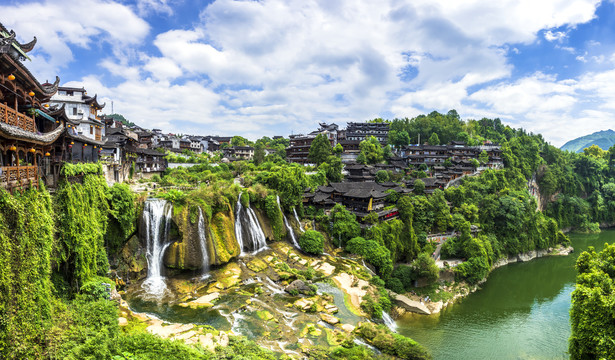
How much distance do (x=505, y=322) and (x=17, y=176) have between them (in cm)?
3966

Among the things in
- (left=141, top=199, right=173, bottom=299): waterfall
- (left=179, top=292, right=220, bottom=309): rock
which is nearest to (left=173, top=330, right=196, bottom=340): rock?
(left=179, top=292, right=220, bottom=309): rock

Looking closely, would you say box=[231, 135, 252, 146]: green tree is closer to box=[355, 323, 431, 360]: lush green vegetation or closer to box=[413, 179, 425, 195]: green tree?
box=[413, 179, 425, 195]: green tree

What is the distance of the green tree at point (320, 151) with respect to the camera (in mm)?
61500

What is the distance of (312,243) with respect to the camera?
35188 mm

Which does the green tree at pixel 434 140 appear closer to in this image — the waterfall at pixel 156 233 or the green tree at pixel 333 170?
the green tree at pixel 333 170

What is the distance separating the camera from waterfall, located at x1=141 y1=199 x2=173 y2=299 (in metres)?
25.9

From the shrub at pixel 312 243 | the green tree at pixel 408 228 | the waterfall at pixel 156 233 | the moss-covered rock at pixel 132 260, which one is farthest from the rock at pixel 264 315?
the green tree at pixel 408 228

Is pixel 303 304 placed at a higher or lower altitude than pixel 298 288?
lower

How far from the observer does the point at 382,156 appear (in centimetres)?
6956

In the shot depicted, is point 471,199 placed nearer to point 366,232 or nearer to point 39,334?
point 366,232

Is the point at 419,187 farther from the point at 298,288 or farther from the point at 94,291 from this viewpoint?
the point at 94,291

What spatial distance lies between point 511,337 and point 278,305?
21697mm

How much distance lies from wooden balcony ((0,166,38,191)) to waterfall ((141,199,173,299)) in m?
12.8

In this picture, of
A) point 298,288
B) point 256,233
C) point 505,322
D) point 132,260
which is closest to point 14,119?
point 132,260
